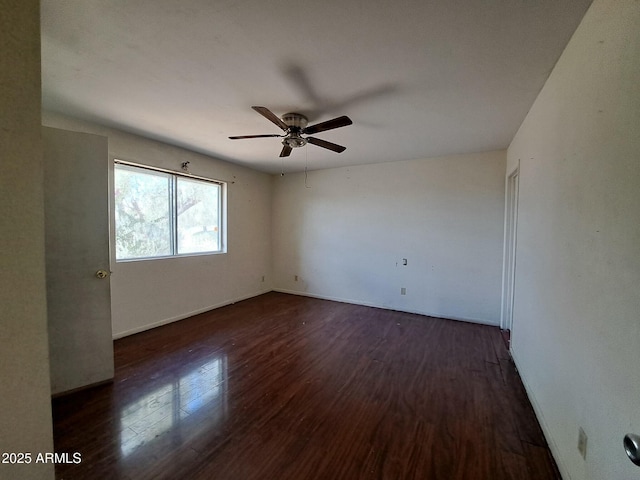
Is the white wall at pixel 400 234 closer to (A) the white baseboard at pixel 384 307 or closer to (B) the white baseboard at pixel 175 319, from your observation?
(A) the white baseboard at pixel 384 307

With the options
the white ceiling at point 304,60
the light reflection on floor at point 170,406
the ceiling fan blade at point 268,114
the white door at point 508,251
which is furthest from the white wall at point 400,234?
the light reflection on floor at point 170,406

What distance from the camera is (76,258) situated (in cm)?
209

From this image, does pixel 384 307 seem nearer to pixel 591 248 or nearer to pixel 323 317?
pixel 323 317

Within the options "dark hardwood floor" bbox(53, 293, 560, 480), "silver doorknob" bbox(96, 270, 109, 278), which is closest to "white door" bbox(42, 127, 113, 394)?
"silver doorknob" bbox(96, 270, 109, 278)

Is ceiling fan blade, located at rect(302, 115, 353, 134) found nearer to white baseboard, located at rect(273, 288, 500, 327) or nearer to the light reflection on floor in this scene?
the light reflection on floor


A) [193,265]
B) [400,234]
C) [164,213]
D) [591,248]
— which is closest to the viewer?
[591,248]

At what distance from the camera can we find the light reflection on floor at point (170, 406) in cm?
167

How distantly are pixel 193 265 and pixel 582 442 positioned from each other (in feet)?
14.1

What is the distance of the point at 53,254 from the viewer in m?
1.98

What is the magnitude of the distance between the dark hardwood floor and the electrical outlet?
1.19ft

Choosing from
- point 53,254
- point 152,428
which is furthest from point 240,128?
point 152,428

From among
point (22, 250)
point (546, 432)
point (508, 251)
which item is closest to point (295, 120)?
point (22, 250)

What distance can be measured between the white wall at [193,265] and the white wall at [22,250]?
2.65 metres

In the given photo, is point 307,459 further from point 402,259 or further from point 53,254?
point 402,259
